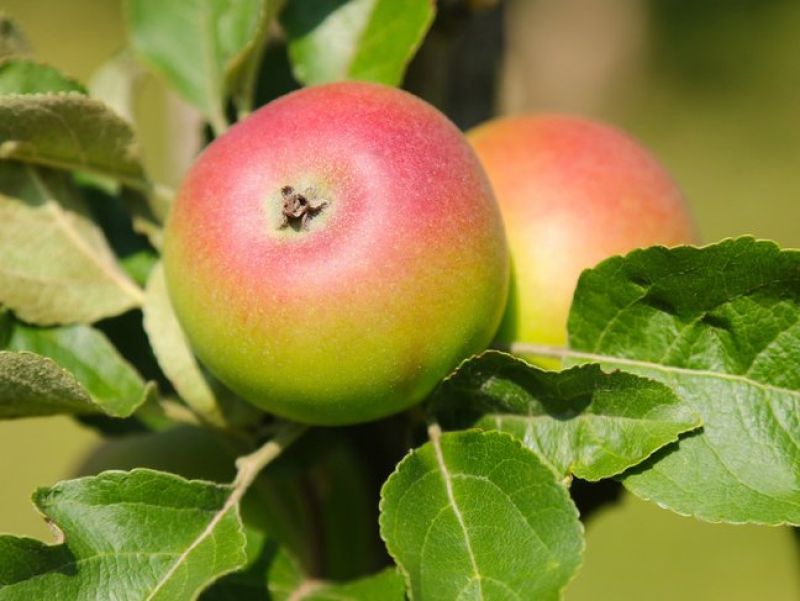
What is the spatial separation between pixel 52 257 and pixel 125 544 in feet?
1.03

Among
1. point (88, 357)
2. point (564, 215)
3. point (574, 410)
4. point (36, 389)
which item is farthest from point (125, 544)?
point (564, 215)

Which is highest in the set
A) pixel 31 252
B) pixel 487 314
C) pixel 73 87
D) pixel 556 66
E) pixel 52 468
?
pixel 73 87

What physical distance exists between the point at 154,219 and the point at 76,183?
0.09 meters

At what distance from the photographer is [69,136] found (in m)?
0.89

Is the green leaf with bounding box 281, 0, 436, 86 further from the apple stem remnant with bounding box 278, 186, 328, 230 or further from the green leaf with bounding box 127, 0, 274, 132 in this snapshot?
the apple stem remnant with bounding box 278, 186, 328, 230

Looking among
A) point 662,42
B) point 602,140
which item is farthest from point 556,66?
point 602,140

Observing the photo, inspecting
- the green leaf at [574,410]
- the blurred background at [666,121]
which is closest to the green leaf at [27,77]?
the green leaf at [574,410]

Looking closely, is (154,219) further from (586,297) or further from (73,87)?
(586,297)

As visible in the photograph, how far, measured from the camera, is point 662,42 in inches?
252

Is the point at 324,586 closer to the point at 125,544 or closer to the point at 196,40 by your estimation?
the point at 125,544

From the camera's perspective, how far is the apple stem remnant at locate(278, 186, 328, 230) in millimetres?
729

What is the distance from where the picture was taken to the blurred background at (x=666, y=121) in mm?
3516

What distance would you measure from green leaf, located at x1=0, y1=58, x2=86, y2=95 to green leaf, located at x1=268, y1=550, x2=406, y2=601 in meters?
0.49

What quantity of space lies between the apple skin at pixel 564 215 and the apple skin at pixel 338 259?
134mm
